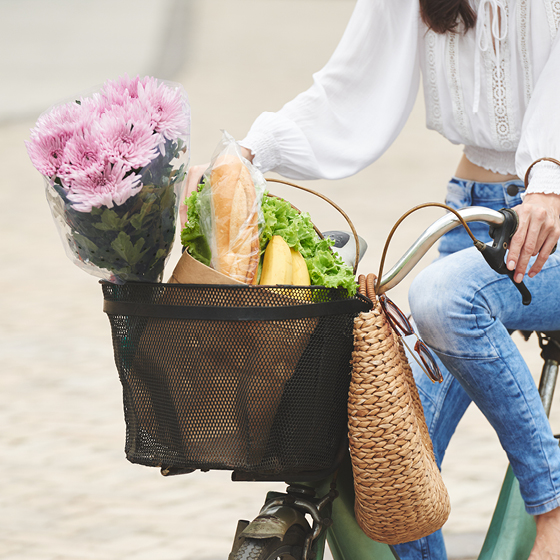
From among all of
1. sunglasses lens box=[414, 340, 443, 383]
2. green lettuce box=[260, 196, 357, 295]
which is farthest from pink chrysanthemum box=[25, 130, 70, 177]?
sunglasses lens box=[414, 340, 443, 383]

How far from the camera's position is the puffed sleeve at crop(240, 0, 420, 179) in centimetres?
182

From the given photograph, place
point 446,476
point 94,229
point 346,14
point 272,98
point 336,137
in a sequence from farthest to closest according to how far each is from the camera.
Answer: point 346,14, point 272,98, point 446,476, point 336,137, point 94,229

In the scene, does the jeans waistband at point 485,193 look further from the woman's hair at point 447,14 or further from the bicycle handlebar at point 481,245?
the bicycle handlebar at point 481,245

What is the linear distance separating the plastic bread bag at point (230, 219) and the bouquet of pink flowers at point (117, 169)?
5 cm

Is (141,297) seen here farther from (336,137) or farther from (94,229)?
(336,137)

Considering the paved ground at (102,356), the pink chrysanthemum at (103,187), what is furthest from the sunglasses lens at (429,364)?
the paved ground at (102,356)

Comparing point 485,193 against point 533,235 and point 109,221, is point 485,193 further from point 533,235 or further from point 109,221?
point 109,221

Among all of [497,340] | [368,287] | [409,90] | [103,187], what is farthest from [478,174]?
[103,187]

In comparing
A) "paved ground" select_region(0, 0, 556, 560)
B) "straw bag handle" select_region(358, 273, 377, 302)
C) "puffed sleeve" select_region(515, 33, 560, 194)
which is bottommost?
"paved ground" select_region(0, 0, 556, 560)

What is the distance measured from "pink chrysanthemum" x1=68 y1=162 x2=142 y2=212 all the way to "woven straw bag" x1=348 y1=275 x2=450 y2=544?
45 cm

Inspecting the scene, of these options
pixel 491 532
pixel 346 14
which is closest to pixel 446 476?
pixel 491 532

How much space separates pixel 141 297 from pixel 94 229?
0.14 m

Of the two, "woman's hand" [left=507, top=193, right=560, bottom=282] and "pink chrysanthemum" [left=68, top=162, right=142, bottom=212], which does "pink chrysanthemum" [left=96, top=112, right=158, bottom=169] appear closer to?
"pink chrysanthemum" [left=68, top=162, right=142, bottom=212]

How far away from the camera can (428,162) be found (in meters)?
10.5
